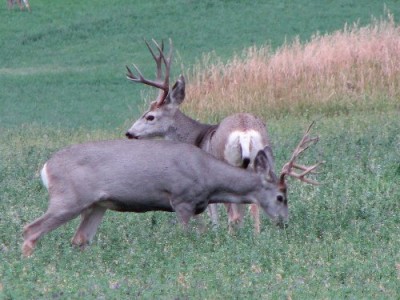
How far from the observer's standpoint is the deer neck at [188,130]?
11188 mm

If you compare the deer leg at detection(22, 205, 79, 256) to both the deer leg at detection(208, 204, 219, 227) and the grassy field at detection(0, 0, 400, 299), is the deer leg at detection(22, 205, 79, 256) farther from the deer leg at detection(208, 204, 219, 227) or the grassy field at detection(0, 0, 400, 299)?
the deer leg at detection(208, 204, 219, 227)

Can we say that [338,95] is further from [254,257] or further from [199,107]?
[254,257]

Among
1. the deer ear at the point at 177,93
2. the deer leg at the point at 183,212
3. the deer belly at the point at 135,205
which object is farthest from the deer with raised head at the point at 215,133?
the deer belly at the point at 135,205

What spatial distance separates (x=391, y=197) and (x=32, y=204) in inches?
119

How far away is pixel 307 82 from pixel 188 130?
6944 mm

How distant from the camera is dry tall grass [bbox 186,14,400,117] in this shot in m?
17.7

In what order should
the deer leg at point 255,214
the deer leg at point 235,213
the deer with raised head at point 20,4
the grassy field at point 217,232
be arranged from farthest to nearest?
1. the deer with raised head at point 20,4
2. the deer leg at point 235,213
3. the deer leg at point 255,214
4. the grassy field at point 217,232

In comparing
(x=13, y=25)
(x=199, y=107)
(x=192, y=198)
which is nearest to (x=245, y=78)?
(x=199, y=107)

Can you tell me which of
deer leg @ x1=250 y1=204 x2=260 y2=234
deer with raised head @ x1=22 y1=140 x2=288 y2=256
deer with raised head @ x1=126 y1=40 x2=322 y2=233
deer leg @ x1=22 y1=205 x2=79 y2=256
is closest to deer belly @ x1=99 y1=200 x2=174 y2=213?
deer with raised head @ x1=22 y1=140 x2=288 y2=256

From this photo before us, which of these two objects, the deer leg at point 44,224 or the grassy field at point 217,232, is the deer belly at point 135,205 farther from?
the deer leg at point 44,224

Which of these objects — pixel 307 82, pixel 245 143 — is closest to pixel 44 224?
pixel 245 143

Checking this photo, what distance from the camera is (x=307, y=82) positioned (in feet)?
A: 59.3

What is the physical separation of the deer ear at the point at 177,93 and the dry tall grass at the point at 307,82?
19.5 ft

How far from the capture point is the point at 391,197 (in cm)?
995
